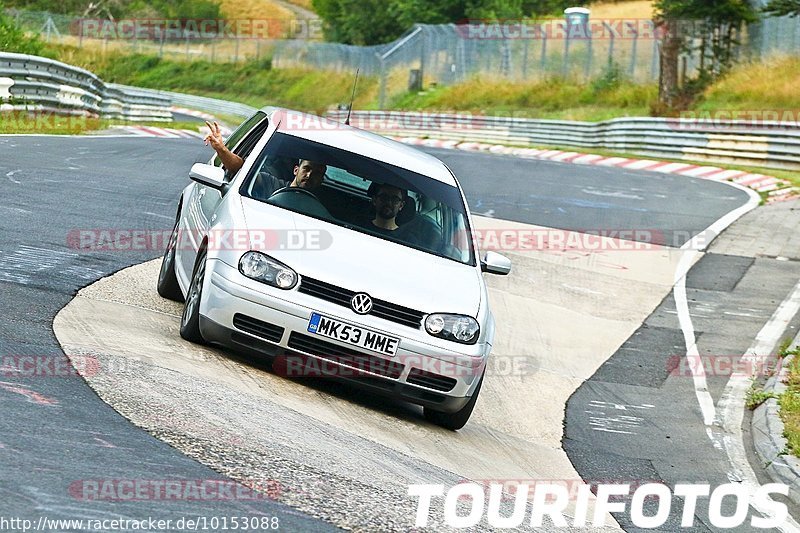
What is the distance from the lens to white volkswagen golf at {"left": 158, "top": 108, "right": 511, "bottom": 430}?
278 inches

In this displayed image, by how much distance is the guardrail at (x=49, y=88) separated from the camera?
23.3 metres

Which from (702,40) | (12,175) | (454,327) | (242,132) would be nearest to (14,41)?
(12,175)

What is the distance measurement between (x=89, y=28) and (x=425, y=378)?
244ft

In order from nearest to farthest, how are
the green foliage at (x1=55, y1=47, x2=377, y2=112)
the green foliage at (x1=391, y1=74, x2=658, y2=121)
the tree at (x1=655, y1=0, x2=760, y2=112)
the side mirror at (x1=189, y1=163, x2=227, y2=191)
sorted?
the side mirror at (x1=189, y1=163, x2=227, y2=191) → the tree at (x1=655, y1=0, x2=760, y2=112) → the green foliage at (x1=391, y1=74, x2=658, y2=121) → the green foliage at (x1=55, y1=47, x2=377, y2=112)

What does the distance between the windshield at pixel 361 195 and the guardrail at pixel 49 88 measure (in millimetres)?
15888

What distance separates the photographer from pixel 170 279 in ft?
30.1

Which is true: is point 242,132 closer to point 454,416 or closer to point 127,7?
point 454,416

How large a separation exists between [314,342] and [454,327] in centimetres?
82

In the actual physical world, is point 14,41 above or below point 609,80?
above

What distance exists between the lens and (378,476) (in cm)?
575

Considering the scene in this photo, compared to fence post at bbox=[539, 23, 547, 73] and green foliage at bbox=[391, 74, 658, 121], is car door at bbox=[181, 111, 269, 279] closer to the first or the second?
green foliage at bbox=[391, 74, 658, 121]

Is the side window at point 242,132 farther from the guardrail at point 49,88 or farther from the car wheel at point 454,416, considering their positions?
the guardrail at point 49,88

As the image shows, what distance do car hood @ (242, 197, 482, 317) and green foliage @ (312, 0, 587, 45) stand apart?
71.7 meters

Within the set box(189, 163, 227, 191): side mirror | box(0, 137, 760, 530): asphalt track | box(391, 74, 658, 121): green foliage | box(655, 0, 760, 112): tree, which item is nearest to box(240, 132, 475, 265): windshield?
box(189, 163, 227, 191): side mirror
